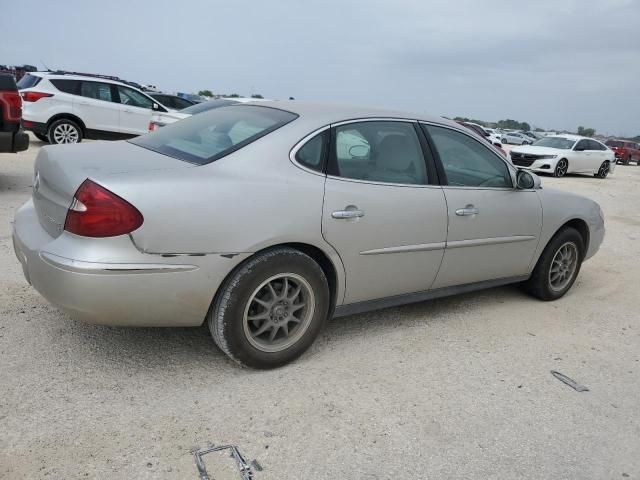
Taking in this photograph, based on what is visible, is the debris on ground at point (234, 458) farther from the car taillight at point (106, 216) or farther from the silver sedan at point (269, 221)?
the car taillight at point (106, 216)

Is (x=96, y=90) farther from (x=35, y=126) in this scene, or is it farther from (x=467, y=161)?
(x=467, y=161)

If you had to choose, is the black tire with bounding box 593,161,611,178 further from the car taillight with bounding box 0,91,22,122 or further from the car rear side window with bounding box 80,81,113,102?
the car taillight with bounding box 0,91,22,122

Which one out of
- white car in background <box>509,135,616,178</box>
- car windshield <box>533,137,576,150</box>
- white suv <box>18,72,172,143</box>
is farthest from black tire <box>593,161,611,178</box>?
white suv <box>18,72,172,143</box>

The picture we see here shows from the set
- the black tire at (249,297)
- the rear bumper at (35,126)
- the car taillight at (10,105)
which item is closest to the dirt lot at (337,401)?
the black tire at (249,297)

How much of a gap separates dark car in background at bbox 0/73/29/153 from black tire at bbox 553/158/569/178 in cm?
1586

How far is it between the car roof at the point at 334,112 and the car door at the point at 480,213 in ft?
0.52

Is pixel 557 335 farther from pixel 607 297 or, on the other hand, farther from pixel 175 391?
pixel 175 391

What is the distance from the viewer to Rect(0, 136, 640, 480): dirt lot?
2.49 meters

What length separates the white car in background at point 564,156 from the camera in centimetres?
1820

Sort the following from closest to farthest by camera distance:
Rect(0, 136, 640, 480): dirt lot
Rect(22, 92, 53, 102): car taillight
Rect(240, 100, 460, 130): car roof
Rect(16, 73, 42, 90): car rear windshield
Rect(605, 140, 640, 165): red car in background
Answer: Rect(0, 136, 640, 480): dirt lot → Rect(240, 100, 460, 130): car roof → Rect(22, 92, 53, 102): car taillight → Rect(16, 73, 42, 90): car rear windshield → Rect(605, 140, 640, 165): red car in background

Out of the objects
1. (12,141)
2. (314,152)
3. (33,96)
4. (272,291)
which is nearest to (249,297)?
(272,291)

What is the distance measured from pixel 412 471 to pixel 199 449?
3.07 feet

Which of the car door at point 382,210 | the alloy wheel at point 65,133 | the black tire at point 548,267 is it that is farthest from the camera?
the alloy wheel at point 65,133

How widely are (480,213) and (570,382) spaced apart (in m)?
1.26
